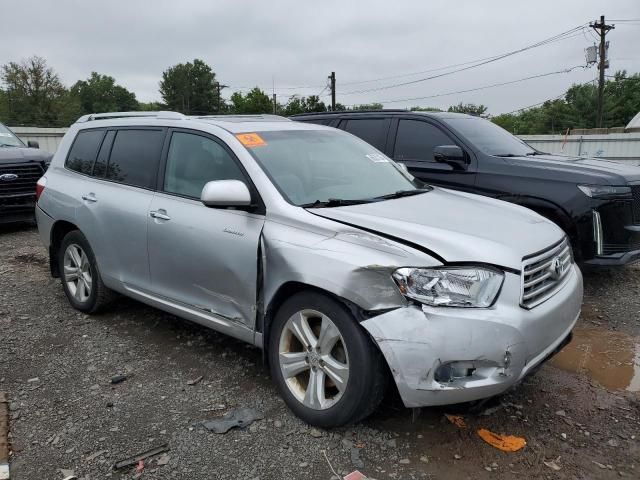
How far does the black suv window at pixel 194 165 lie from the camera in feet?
11.7

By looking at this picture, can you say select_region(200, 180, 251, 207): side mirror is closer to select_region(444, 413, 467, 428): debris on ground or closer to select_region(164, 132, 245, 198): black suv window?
select_region(164, 132, 245, 198): black suv window

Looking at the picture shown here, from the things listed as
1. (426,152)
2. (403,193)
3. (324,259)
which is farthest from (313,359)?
(426,152)

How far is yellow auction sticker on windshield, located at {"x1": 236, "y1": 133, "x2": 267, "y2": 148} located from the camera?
354cm

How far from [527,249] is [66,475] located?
2.62 metres

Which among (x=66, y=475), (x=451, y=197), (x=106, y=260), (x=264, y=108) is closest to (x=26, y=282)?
(x=106, y=260)

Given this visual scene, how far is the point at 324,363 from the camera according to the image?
2885 mm

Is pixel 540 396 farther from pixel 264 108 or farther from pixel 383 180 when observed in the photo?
pixel 264 108

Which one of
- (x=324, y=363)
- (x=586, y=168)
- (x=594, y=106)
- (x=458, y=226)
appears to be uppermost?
(x=594, y=106)

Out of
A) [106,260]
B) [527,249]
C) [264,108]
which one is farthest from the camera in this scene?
[264,108]

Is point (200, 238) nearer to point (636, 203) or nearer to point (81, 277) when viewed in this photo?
point (81, 277)

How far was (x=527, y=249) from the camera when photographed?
9.39 feet

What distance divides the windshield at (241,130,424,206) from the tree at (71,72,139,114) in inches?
3870

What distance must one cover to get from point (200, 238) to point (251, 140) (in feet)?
2.41

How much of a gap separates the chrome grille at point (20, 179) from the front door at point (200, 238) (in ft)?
19.4
